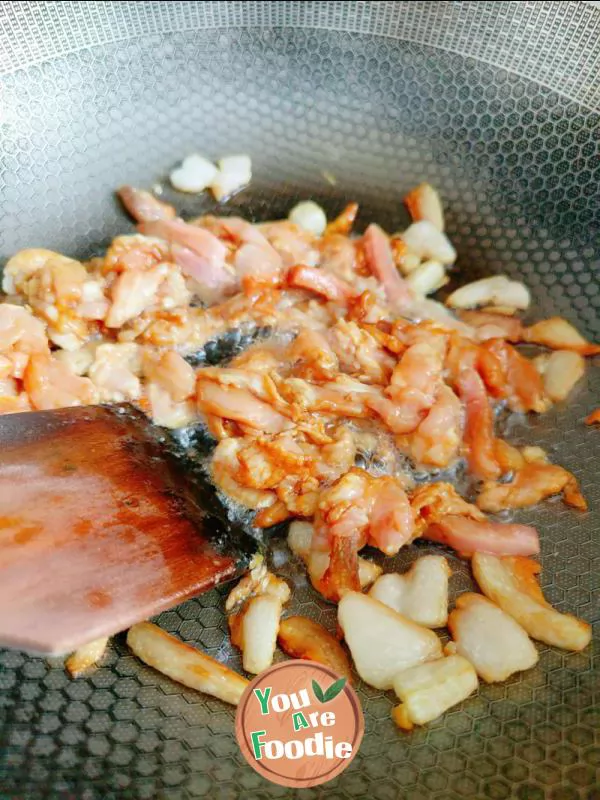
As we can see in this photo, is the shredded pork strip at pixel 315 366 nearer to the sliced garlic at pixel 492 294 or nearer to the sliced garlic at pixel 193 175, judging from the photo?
the sliced garlic at pixel 492 294

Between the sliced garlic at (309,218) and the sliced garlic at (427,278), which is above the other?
the sliced garlic at (427,278)

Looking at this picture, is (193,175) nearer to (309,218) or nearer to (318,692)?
(309,218)

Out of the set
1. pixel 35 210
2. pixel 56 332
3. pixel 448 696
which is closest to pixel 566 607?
pixel 448 696

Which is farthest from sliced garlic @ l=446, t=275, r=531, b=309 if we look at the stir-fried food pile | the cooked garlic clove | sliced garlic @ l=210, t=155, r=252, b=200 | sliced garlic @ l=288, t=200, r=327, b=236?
the cooked garlic clove

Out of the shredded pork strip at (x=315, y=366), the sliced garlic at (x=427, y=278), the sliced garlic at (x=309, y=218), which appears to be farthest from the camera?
the sliced garlic at (x=309, y=218)

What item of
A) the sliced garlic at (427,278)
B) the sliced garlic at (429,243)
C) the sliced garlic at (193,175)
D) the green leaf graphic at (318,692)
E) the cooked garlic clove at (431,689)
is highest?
the sliced garlic at (429,243)

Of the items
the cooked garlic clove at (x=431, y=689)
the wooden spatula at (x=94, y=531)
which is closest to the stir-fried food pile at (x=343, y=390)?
the cooked garlic clove at (x=431, y=689)

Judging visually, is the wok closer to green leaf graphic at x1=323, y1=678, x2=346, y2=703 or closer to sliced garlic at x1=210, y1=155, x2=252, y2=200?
sliced garlic at x1=210, y1=155, x2=252, y2=200
